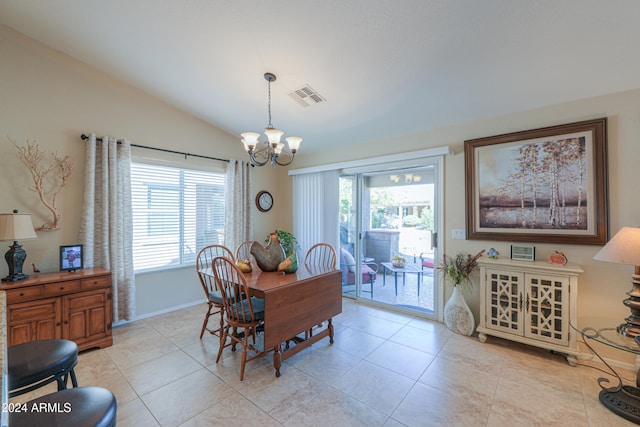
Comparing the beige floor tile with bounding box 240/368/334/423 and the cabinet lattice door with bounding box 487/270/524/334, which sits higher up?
the cabinet lattice door with bounding box 487/270/524/334

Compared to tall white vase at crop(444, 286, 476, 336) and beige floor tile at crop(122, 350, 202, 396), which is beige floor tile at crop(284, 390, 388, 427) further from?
tall white vase at crop(444, 286, 476, 336)

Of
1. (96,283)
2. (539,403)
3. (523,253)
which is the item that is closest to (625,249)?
(523,253)

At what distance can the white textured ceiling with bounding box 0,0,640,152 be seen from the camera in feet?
5.90

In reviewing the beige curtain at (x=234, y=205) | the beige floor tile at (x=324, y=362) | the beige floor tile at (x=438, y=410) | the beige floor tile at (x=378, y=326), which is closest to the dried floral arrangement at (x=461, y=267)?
the beige floor tile at (x=378, y=326)

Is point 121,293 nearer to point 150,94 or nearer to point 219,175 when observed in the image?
point 219,175

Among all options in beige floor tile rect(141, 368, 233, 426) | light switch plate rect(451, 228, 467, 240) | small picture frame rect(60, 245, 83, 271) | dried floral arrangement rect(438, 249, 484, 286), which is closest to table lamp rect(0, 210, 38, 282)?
small picture frame rect(60, 245, 83, 271)

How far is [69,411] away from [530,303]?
3.34 meters

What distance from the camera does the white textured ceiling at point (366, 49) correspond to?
180 centimetres

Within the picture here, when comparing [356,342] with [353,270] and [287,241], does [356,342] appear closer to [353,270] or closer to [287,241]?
[353,270]

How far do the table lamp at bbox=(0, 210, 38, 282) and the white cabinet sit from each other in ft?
14.4

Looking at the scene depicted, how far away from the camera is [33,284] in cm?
232

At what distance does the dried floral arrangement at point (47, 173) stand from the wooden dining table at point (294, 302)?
2.28 meters

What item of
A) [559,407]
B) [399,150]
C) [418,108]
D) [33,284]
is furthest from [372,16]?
[33,284]

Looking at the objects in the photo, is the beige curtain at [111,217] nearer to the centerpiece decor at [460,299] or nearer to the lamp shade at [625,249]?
the centerpiece decor at [460,299]
